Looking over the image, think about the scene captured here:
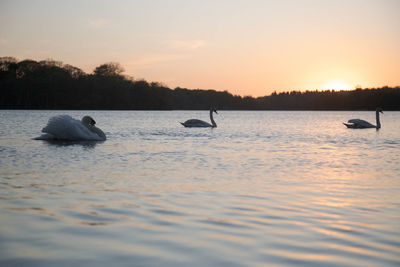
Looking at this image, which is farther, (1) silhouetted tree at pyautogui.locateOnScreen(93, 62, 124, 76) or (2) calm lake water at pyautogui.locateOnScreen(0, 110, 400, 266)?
(1) silhouetted tree at pyautogui.locateOnScreen(93, 62, 124, 76)

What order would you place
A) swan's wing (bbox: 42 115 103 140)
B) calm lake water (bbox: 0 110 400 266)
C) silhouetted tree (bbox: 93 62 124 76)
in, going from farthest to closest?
silhouetted tree (bbox: 93 62 124 76) < swan's wing (bbox: 42 115 103 140) < calm lake water (bbox: 0 110 400 266)

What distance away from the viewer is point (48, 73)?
4705 inches

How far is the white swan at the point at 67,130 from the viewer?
19453mm

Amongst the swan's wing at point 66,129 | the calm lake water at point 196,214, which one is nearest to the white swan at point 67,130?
the swan's wing at point 66,129

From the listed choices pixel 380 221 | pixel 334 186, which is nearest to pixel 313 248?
pixel 380 221

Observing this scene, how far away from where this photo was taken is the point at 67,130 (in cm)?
1961

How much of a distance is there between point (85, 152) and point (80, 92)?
375 feet

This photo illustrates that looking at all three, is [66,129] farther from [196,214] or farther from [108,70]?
[108,70]

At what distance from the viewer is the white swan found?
1945 cm

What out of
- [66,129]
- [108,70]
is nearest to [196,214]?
[66,129]

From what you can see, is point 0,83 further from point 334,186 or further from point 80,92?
point 334,186

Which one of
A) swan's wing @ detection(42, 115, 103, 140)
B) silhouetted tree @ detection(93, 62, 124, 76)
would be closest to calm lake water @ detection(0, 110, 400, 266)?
swan's wing @ detection(42, 115, 103, 140)

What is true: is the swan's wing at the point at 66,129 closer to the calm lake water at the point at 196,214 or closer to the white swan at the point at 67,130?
the white swan at the point at 67,130

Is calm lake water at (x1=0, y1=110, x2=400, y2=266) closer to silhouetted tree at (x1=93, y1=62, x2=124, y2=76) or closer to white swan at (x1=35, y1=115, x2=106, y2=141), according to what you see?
white swan at (x1=35, y1=115, x2=106, y2=141)
